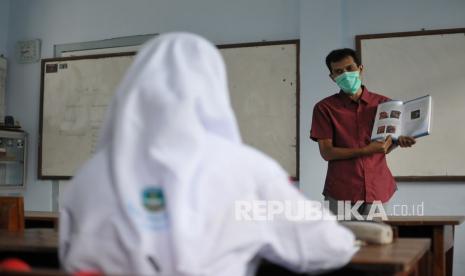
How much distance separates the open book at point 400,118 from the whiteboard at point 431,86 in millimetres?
1440

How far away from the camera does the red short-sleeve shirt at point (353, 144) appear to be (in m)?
2.64

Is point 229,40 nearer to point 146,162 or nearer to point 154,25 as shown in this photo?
point 154,25

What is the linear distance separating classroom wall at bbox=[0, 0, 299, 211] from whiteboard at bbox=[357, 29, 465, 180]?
2.64ft

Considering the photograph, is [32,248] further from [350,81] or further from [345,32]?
[345,32]

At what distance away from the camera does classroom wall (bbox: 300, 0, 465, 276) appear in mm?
3947

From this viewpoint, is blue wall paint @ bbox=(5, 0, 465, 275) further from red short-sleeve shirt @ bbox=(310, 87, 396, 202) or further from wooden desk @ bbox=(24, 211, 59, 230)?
wooden desk @ bbox=(24, 211, 59, 230)

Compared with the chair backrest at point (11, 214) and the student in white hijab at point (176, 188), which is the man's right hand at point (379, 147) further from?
the chair backrest at point (11, 214)

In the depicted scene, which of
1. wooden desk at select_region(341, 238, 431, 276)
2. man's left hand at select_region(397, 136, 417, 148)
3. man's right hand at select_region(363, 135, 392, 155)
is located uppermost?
man's left hand at select_region(397, 136, 417, 148)

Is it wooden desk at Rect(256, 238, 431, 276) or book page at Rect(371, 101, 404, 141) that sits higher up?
book page at Rect(371, 101, 404, 141)

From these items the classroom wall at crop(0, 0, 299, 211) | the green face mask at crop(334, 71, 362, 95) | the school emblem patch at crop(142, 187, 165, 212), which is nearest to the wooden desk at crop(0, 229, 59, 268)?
the school emblem patch at crop(142, 187, 165, 212)

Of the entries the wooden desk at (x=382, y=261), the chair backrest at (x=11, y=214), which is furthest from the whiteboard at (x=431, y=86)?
the chair backrest at (x=11, y=214)

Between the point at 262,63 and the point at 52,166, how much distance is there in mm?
2170

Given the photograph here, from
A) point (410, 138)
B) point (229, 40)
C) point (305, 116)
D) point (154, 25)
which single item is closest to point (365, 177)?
point (410, 138)

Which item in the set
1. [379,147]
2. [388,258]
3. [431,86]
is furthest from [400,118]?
[431,86]
